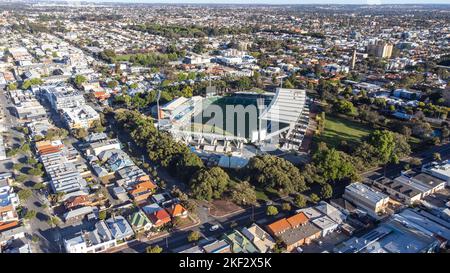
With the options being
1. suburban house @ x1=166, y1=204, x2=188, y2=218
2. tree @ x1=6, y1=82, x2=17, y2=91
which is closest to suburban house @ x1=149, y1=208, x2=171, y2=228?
suburban house @ x1=166, y1=204, x2=188, y2=218

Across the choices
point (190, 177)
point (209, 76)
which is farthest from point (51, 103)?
point (190, 177)

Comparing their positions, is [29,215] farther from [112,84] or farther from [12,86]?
A: [12,86]

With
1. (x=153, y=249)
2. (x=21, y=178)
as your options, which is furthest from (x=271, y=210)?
(x=21, y=178)

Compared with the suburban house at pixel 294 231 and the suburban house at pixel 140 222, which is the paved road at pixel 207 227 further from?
the suburban house at pixel 294 231

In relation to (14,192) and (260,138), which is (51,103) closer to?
(14,192)

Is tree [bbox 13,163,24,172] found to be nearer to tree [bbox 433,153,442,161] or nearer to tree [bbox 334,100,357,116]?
tree [bbox 334,100,357,116]

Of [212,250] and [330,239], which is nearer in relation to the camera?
[212,250]

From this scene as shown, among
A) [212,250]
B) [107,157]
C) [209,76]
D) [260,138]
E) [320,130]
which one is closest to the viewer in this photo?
[212,250]
